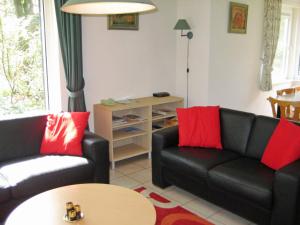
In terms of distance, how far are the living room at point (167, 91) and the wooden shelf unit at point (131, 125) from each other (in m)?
0.03

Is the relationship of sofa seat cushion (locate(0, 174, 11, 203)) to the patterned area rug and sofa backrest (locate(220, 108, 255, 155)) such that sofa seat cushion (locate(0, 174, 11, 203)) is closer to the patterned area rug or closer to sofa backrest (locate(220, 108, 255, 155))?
the patterned area rug

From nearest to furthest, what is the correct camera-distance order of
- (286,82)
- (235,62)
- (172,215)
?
(172,215) < (235,62) < (286,82)

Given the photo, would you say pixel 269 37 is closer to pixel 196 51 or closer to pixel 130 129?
pixel 196 51

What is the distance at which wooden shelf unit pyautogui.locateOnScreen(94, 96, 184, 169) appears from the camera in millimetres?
3445

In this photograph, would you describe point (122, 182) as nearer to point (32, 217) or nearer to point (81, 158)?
point (81, 158)

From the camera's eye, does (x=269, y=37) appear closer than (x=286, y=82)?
Yes

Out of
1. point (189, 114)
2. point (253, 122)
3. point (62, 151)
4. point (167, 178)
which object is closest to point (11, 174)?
point (62, 151)

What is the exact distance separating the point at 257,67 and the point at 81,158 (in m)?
3.63

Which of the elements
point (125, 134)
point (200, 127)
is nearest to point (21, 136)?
point (125, 134)

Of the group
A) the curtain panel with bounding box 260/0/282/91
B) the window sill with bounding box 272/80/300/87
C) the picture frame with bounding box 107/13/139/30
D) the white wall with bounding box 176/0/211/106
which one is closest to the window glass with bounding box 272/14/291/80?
the window sill with bounding box 272/80/300/87

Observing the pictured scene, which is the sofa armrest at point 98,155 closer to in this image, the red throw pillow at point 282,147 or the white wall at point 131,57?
the white wall at point 131,57

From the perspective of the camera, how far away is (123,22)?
12.3 ft

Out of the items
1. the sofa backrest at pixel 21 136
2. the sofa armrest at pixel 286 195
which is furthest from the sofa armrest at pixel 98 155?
the sofa armrest at pixel 286 195

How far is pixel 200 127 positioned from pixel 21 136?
1739 millimetres
